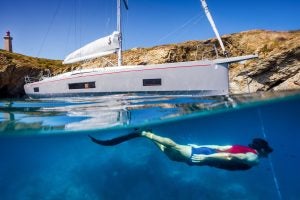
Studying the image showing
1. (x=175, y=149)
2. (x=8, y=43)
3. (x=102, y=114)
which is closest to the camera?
(x=175, y=149)

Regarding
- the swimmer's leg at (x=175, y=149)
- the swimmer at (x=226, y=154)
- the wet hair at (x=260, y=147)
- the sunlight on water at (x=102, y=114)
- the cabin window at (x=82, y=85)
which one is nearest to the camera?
the swimmer at (x=226, y=154)

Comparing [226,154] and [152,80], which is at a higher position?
[152,80]

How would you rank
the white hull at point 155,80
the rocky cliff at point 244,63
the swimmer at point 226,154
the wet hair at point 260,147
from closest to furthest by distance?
the swimmer at point 226,154
the wet hair at point 260,147
the white hull at point 155,80
the rocky cliff at point 244,63

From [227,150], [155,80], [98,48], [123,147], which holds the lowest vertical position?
[123,147]

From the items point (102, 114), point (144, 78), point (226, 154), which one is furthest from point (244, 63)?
point (226, 154)

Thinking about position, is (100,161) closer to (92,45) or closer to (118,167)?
(118,167)

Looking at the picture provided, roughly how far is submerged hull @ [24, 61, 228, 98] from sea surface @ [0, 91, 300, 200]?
2.43ft

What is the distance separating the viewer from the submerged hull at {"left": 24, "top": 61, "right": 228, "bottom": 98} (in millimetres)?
17391

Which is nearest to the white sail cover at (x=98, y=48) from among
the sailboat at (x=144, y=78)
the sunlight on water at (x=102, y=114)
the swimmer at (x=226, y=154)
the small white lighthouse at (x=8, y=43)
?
the sailboat at (x=144, y=78)

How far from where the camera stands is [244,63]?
38969 millimetres

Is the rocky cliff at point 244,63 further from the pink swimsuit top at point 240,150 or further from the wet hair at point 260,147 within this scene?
the pink swimsuit top at point 240,150

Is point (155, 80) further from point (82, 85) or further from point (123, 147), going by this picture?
point (123, 147)

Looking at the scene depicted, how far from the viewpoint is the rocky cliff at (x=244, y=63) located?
122 ft

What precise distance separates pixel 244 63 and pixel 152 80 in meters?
23.9
